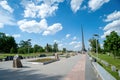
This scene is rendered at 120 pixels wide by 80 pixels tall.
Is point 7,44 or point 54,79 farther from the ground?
point 7,44

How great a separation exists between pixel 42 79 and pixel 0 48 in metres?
100

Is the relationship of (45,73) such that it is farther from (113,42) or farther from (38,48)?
(38,48)

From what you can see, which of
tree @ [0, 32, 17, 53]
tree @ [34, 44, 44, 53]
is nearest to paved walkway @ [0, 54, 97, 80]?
tree @ [0, 32, 17, 53]

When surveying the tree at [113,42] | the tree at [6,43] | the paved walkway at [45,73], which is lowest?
the paved walkway at [45,73]

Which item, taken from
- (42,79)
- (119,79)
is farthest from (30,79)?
(119,79)

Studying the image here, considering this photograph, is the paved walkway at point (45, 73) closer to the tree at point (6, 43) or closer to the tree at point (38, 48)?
the tree at point (6, 43)

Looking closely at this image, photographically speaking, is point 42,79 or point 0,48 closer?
point 42,79

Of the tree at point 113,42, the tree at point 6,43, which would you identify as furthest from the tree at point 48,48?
the tree at point 113,42

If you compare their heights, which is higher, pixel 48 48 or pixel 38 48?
pixel 38 48

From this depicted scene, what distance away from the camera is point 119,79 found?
12844mm

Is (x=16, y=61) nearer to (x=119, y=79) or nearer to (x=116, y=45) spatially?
(x=119, y=79)

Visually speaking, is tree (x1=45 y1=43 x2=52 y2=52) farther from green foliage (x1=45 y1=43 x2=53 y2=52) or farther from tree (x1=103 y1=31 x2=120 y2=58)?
tree (x1=103 y1=31 x2=120 y2=58)

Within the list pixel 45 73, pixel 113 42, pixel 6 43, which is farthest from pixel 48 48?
pixel 45 73

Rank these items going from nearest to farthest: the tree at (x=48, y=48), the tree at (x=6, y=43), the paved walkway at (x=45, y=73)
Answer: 1. the paved walkway at (x=45, y=73)
2. the tree at (x=6, y=43)
3. the tree at (x=48, y=48)
